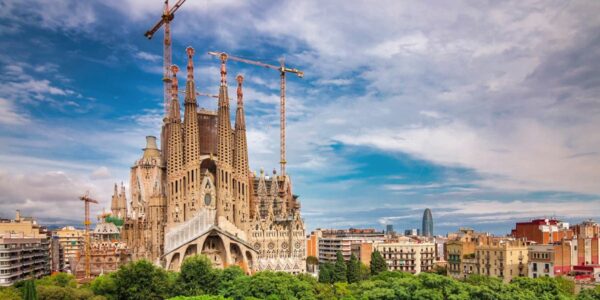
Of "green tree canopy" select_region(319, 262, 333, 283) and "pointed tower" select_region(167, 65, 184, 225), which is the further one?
"pointed tower" select_region(167, 65, 184, 225)

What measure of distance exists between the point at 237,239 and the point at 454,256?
3274 cm

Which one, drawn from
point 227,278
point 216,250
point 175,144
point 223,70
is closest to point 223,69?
point 223,70

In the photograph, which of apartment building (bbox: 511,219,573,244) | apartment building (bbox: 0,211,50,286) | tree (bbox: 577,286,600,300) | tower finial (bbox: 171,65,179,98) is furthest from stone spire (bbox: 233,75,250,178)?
tree (bbox: 577,286,600,300)

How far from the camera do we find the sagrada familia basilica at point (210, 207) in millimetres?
81250

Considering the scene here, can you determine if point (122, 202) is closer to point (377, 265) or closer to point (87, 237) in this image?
point (87, 237)

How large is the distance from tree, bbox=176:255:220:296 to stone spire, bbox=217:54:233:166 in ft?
108

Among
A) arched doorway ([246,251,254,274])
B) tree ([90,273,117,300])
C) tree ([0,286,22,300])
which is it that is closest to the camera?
tree ([0,286,22,300])

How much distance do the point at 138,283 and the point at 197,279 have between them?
629 cm

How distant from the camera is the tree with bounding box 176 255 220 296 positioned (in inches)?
2151

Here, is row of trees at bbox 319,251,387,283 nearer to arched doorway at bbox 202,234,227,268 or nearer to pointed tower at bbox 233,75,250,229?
arched doorway at bbox 202,234,227,268

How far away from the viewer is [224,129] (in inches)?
3492

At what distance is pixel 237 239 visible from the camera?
8206 cm

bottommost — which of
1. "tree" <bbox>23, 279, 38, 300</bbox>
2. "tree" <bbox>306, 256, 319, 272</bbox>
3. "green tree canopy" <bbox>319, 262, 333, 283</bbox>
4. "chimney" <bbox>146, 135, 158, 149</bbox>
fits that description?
"tree" <bbox>306, 256, 319, 272</bbox>

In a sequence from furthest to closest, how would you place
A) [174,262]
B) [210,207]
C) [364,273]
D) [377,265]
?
[210,207] < [364,273] < [174,262] < [377,265]
